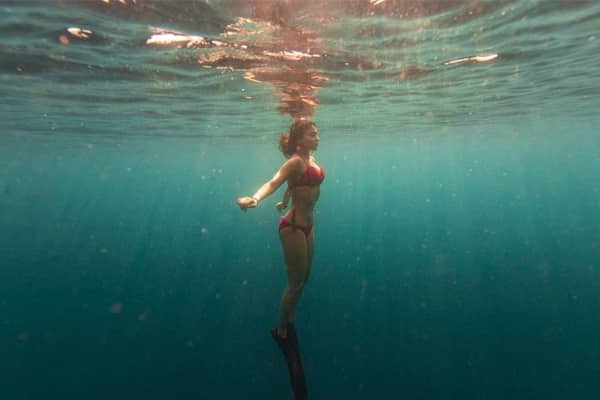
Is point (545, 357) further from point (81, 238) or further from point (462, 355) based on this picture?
point (81, 238)

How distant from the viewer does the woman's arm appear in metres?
3.66

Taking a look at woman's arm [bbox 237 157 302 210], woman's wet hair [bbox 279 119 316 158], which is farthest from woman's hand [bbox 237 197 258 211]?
woman's wet hair [bbox 279 119 316 158]

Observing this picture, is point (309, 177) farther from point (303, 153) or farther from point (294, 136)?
point (294, 136)

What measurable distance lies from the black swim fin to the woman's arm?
2.52 metres

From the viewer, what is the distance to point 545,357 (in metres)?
8.72

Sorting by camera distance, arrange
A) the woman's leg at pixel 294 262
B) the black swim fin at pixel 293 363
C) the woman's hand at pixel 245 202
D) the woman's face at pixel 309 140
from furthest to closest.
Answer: the woman's face at pixel 309 140
the black swim fin at pixel 293 363
the woman's leg at pixel 294 262
the woman's hand at pixel 245 202

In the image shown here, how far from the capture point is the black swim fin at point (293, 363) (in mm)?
5056

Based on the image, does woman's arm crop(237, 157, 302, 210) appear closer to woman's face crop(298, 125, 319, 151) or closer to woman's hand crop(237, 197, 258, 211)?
woman's hand crop(237, 197, 258, 211)

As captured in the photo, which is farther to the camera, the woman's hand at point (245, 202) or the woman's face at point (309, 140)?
the woman's face at point (309, 140)

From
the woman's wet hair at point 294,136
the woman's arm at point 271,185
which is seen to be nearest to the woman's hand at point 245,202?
the woman's arm at point 271,185

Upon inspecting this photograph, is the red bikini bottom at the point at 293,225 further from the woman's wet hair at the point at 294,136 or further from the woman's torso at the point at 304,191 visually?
the woman's wet hair at the point at 294,136

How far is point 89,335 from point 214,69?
9.84 meters

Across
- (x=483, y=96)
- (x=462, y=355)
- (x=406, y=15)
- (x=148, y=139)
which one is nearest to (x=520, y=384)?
(x=462, y=355)

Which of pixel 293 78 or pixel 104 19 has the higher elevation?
pixel 293 78
